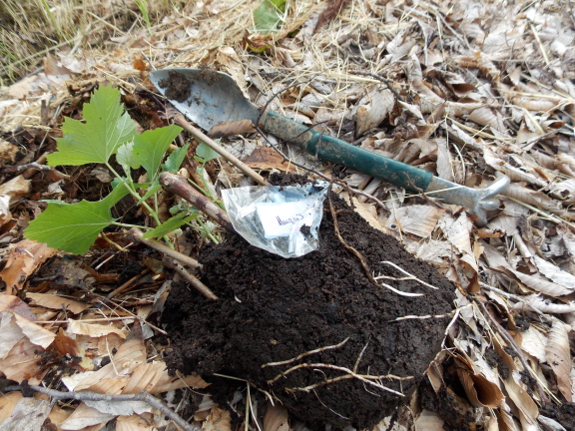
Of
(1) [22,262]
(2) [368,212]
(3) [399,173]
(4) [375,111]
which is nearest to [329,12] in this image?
(4) [375,111]

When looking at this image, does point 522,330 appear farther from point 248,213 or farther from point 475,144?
point 248,213

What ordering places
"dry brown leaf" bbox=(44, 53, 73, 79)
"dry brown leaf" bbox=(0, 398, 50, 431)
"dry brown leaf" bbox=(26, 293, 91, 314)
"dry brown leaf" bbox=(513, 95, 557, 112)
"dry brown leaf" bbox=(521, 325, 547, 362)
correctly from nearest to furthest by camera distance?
"dry brown leaf" bbox=(0, 398, 50, 431) → "dry brown leaf" bbox=(26, 293, 91, 314) → "dry brown leaf" bbox=(521, 325, 547, 362) → "dry brown leaf" bbox=(513, 95, 557, 112) → "dry brown leaf" bbox=(44, 53, 73, 79)

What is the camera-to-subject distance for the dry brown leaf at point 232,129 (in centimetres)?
163

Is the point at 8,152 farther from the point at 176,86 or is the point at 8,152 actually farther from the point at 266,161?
the point at 266,161

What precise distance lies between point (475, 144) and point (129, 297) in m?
1.69

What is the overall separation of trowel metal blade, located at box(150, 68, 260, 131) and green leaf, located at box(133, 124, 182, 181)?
70 centimetres

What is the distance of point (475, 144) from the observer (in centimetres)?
178

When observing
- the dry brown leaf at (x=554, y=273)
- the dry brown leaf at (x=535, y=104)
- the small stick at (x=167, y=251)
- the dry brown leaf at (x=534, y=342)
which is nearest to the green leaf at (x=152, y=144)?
the small stick at (x=167, y=251)

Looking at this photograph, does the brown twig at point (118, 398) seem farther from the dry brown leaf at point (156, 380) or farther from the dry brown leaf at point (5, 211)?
the dry brown leaf at point (5, 211)

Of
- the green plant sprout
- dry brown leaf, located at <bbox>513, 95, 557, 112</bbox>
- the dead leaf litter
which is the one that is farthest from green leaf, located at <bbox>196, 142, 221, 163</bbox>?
dry brown leaf, located at <bbox>513, 95, 557, 112</bbox>

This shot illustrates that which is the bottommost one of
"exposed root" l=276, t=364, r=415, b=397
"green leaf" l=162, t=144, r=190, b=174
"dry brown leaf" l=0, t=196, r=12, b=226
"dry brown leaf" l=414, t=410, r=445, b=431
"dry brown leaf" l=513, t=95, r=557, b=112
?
"dry brown leaf" l=414, t=410, r=445, b=431

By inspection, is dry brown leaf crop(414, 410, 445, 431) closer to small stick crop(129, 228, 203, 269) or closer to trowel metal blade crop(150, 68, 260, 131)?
small stick crop(129, 228, 203, 269)

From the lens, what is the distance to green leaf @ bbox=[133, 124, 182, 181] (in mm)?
983

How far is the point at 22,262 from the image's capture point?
116 centimetres
